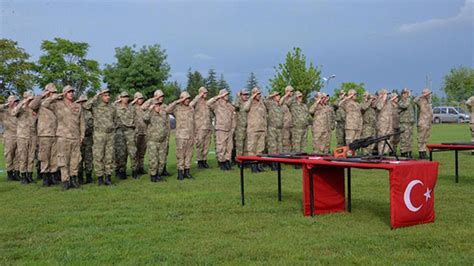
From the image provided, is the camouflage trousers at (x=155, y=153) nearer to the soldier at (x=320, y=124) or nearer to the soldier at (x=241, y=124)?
the soldier at (x=241, y=124)

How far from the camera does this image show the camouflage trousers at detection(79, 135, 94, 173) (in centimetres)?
1209

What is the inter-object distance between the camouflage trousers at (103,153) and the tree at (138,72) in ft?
137

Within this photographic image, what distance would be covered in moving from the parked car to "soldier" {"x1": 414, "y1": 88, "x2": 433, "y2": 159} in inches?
1337

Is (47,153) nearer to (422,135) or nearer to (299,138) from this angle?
(299,138)

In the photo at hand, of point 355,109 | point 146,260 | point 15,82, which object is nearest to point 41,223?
point 146,260

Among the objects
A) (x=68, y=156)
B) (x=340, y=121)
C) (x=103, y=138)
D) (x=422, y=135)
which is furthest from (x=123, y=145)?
(x=422, y=135)

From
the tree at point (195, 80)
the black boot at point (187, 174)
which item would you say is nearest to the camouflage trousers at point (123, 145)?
the black boot at point (187, 174)

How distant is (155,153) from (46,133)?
232 cm

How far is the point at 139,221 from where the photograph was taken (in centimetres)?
761

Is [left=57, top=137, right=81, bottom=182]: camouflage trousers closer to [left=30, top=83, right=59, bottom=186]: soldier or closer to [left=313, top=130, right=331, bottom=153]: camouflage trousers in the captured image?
[left=30, top=83, right=59, bottom=186]: soldier

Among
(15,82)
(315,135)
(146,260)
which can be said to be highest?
(15,82)

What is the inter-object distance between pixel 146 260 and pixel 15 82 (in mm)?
43918

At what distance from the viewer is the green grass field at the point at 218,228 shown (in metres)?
5.68

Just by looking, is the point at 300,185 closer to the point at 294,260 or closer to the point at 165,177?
the point at 165,177
